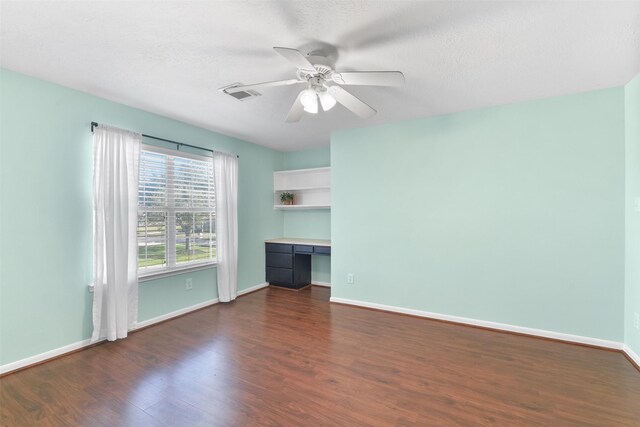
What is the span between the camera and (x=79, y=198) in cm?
281

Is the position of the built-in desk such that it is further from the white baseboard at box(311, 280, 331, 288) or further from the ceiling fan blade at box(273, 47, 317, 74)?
the ceiling fan blade at box(273, 47, 317, 74)

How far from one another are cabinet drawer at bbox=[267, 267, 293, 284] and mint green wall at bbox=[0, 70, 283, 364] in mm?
2654

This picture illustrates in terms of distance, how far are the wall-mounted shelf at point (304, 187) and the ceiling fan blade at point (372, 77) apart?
3013 mm

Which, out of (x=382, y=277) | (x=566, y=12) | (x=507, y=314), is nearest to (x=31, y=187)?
(x=382, y=277)

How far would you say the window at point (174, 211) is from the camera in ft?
11.2

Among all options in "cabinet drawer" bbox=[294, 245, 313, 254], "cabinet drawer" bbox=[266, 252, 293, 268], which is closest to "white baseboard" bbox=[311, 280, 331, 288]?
"cabinet drawer" bbox=[266, 252, 293, 268]

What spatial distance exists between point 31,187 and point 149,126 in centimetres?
130

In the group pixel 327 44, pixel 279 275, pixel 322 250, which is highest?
pixel 327 44

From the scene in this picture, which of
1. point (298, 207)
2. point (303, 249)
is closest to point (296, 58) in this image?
point (303, 249)

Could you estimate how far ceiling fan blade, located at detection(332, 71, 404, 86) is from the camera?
185cm

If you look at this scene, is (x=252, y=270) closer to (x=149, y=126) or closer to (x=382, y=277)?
(x=382, y=277)

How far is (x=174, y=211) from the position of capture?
3.70m

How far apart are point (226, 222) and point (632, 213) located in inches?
177

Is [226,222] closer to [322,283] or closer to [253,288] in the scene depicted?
[253,288]
